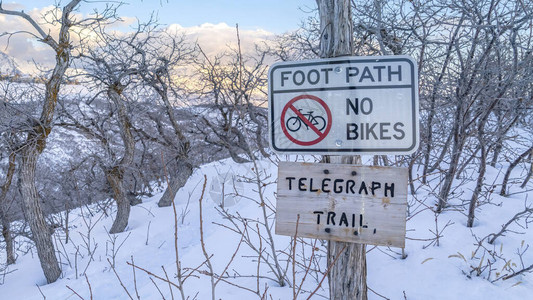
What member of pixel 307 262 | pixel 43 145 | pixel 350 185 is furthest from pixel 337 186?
pixel 43 145

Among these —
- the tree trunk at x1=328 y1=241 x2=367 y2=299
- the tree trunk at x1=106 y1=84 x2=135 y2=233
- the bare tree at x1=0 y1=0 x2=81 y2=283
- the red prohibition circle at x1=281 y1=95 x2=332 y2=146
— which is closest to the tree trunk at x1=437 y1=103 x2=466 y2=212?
the tree trunk at x1=328 y1=241 x2=367 y2=299

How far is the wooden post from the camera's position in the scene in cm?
154

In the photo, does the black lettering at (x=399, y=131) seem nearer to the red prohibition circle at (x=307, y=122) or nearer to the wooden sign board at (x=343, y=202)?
the wooden sign board at (x=343, y=202)

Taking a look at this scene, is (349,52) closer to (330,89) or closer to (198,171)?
(330,89)

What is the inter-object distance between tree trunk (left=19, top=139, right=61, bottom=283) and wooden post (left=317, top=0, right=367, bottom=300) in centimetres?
600

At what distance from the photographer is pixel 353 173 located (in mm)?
1396

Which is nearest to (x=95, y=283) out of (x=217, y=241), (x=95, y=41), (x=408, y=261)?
(x=217, y=241)

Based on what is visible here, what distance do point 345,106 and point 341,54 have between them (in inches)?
11.3

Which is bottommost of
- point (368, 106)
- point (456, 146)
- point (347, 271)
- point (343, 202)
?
point (347, 271)

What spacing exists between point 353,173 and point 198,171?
12.3 m

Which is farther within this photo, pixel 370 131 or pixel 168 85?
pixel 168 85

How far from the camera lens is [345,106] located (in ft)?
4.61

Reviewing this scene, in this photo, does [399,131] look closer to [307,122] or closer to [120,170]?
[307,122]

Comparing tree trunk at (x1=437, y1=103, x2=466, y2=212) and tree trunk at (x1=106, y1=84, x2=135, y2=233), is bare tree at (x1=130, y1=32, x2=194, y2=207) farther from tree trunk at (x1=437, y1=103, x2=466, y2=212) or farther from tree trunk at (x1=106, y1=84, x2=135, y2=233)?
tree trunk at (x1=437, y1=103, x2=466, y2=212)
